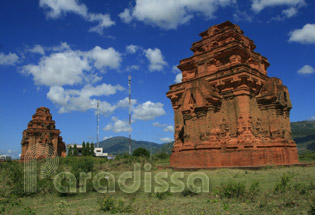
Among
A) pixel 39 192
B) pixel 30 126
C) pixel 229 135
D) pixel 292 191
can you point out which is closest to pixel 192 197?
pixel 292 191

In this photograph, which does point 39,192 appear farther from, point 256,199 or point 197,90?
point 197,90

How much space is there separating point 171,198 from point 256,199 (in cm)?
251


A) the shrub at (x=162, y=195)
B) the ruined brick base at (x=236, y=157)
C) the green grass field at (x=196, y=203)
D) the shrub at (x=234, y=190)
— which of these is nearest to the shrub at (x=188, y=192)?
the green grass field at (x=196, y=203)

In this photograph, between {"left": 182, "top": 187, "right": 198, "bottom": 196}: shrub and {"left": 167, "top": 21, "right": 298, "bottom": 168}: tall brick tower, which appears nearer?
{"left": 182, "top": 187, "right": 198, "bottom": 196}: shrub

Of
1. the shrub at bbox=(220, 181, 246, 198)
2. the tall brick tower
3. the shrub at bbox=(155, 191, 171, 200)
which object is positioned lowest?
the shrub at bbox=(155, 191, 171, 200)

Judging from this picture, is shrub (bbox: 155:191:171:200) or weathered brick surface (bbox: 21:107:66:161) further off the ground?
weathered brick surface (bbox: 21:107:66:161)

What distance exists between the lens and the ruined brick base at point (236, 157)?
14453 mm

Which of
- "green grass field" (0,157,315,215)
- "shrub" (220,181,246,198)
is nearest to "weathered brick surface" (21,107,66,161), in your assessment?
"green grass field" (0,157,315,215)

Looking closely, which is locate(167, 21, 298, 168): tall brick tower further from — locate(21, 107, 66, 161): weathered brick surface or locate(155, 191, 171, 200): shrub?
locate(21, 107, 66, 161): weathered brick surface

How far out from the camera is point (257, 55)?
1994 cm

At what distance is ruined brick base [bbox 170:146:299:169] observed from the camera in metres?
14.5

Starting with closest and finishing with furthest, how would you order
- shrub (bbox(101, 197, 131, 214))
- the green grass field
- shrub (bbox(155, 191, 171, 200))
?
1. the green grass field
2. shrub (bbox(101, 197, 131, 214))
3. shrub (bbox(155, 191, 171, 200))

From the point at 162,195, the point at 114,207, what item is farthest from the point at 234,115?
the point at 114,207

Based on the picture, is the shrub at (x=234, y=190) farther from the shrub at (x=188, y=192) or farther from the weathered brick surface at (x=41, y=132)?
the weathered brick surface at (x=41, y=132)
